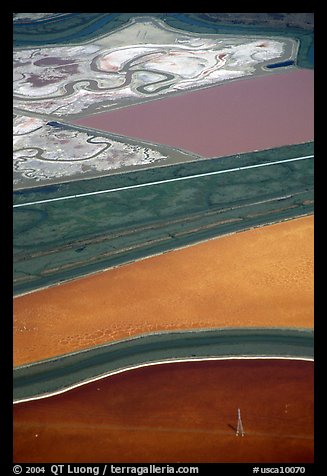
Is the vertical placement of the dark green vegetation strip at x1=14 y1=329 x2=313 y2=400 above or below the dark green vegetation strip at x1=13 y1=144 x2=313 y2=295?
below

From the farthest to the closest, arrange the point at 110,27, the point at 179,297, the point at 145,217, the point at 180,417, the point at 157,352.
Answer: the point at 110,27 < the point at 145,217 < the point at 179,297 < the point at 157,352 < the point at 180,417

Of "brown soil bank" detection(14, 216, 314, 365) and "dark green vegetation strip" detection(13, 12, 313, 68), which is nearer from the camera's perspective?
"brown soil bank" detection(14, 216, 314, 365)

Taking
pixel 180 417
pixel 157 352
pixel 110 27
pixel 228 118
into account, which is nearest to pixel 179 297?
pixel 157 352

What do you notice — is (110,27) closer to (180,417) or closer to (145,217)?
(145,217)

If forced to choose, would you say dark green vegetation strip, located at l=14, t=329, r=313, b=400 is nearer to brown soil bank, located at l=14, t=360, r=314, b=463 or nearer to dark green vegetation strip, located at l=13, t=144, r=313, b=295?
brown soil bank, located at l=14, t=360, r=314, b=463

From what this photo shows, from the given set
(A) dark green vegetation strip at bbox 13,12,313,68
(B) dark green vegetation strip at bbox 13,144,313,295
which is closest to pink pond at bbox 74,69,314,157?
(B) dark green vegetation strip at bbox 13,144,313,295

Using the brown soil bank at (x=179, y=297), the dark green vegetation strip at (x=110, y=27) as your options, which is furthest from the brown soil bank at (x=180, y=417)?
the dark green vegetation strip at (x=110, y=27)
